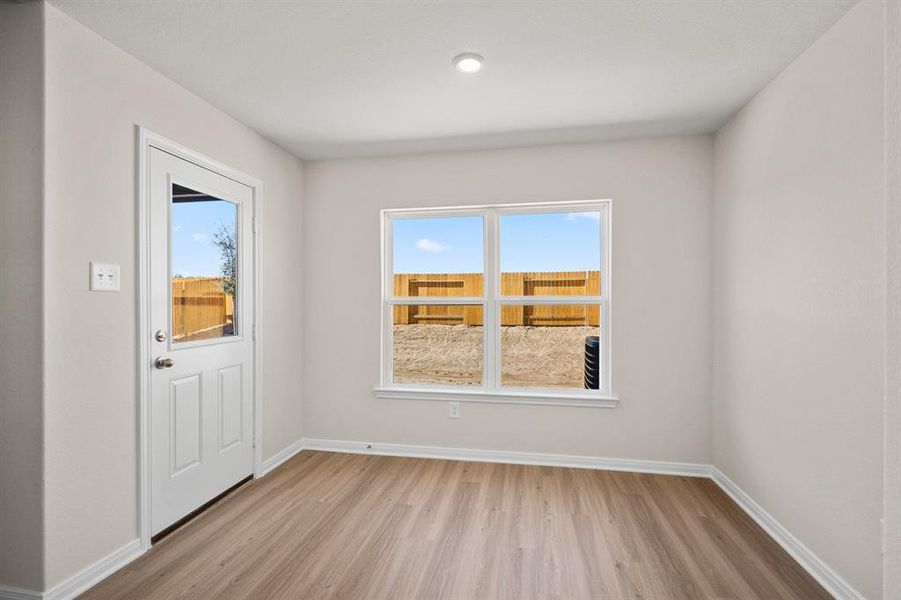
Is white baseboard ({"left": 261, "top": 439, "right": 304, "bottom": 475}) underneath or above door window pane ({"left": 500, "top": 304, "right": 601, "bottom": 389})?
underneath

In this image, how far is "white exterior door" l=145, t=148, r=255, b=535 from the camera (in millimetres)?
2441

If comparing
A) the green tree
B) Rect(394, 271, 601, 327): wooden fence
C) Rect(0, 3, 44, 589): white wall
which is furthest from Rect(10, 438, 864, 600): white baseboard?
the green tree

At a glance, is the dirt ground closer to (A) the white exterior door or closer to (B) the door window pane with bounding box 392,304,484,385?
(B) the door window pane with bounding box 392,304,484,385

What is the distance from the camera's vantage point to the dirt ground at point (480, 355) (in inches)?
143

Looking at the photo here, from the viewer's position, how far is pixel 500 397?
3.59 metres

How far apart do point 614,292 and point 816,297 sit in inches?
54.7

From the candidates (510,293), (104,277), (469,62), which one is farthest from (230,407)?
(469,62)

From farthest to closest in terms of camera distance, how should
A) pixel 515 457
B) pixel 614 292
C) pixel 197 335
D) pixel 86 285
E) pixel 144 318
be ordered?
1. pixel 515 457
2. pixel 614 292
3. pixel 197 335
4. pixel 144 318
5. pixel 86 285

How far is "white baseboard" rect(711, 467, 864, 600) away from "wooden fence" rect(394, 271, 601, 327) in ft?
4.73

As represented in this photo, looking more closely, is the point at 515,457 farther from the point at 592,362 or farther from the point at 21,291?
the point at 21,291

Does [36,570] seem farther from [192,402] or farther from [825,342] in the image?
[825,342]

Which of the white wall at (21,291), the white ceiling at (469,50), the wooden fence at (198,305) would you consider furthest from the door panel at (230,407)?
the white ceiling at (469,50)

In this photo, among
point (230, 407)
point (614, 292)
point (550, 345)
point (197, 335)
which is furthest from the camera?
point (550, 345)

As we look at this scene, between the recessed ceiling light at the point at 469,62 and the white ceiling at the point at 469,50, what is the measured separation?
0.14 ft
